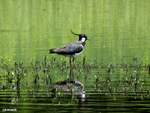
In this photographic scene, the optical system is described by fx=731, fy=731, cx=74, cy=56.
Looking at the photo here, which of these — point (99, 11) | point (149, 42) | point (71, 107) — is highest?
point (99, 11)

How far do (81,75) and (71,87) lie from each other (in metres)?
3.00

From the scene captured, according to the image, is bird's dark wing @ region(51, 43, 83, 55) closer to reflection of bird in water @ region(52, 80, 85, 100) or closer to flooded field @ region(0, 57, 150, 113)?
flooded field @ region(0, 57, 150, 113)

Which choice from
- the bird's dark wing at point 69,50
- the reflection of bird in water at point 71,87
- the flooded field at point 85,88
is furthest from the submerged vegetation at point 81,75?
the bird's dark wing at point 69,50

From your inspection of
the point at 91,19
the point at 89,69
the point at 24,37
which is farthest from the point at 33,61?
the point at 91,19

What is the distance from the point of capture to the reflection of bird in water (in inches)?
984

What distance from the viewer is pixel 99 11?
77250 millimetres

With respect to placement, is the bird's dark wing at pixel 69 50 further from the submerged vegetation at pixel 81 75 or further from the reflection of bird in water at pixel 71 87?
the reflection of bird in water at pixel 71 87

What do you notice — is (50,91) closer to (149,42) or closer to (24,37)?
(149,42)

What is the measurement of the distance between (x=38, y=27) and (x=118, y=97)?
119 feet

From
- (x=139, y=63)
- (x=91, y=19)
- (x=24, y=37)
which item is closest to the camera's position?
(x=139, y=63)

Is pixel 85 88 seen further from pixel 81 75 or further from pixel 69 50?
pixel 69 50

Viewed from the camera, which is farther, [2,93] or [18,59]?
[18,59]

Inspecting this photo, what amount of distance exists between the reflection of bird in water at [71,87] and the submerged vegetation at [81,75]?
10.1 inches

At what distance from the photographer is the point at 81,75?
29078 millimetres
